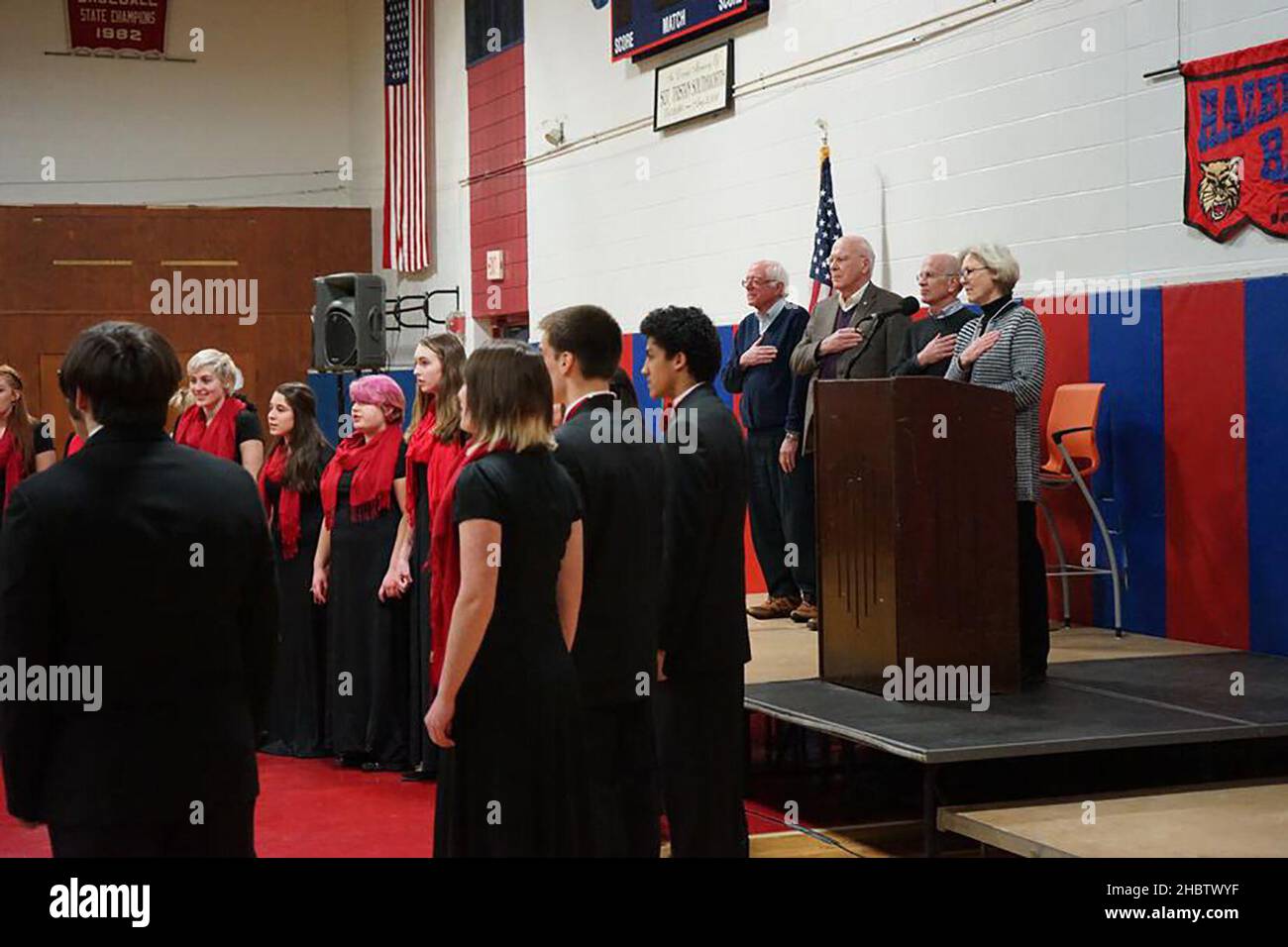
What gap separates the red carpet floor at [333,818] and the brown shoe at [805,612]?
151 centimetres

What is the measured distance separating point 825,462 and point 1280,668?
1.73 m

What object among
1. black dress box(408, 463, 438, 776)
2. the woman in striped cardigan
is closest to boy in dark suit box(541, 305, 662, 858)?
the woman in striped cardigan

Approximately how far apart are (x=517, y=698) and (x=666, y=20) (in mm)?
7583

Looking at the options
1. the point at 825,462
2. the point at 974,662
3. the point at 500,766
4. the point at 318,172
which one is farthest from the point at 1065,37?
the point at 318,172

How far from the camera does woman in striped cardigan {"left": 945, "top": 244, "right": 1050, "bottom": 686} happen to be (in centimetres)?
520

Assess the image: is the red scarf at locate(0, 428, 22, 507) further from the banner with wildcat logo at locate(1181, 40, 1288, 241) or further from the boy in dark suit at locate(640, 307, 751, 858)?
the banner with wildcat logo at locate(1181, 40, 1288, 241)

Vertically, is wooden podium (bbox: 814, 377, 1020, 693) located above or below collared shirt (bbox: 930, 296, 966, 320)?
below

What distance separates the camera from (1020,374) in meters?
5.31

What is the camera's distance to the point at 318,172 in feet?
49.8

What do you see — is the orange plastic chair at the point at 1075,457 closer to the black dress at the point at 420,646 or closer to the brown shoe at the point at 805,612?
the brown shoe at the point at 805,612

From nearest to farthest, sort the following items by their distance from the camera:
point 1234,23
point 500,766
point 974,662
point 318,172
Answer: point 500,766, point 974,662, point 1234,23, point 318,172

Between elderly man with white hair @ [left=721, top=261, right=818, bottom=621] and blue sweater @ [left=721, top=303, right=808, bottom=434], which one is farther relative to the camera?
blue sweater @ [left=721, top=303, right=808, bottom=434]

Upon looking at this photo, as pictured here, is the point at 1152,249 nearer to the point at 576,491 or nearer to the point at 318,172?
the point at 576,491

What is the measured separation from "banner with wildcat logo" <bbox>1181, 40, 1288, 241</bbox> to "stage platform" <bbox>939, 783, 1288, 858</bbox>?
7.48 ft
